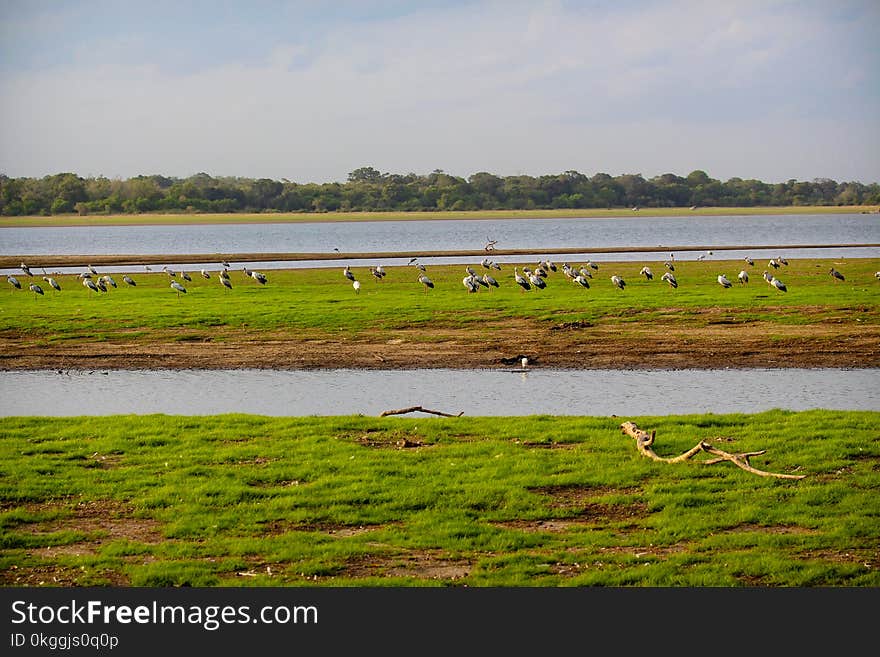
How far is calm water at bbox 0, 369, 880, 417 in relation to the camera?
16.4m

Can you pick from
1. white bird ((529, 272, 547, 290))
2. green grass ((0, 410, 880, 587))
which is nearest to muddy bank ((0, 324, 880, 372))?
green grass ((0, 410, 880, 587))

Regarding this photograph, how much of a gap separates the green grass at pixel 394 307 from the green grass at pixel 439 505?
12.7m

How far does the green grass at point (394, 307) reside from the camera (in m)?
25.7

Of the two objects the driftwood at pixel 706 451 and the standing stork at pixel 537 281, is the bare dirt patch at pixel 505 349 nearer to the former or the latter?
the standing stork at pixel 537 281

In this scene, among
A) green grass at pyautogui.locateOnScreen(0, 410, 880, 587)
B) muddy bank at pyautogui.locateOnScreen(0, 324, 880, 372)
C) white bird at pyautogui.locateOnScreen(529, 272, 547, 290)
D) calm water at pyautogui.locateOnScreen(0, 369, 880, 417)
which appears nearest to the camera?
green grass at pyautogui.locateOnScreen(0, 410, 880, 587)

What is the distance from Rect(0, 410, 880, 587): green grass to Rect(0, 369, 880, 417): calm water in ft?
10.5

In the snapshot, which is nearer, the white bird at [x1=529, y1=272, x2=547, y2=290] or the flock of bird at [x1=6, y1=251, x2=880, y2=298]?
the flock of bird at [x1=6, y1=251, x2=880, y2=298]

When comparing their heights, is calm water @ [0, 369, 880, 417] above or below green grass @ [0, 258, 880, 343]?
below

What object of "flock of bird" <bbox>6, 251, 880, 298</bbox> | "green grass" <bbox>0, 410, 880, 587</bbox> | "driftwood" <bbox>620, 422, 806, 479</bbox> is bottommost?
"green grass" <bbox>0, 410, 880, 587</bbox>

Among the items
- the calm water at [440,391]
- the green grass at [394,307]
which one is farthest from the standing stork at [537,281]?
the calm water at [440,391]

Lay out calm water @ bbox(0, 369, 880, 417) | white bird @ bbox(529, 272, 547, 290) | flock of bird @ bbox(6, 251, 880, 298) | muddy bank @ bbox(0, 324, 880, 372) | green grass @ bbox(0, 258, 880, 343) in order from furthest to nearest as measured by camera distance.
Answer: white bird @ bbox(529, 272, 547, 290) < flock of bird @ bbox(6, 251, 880, 298) < green grass @ bbox(0, 258, 880, 343) < muddy bank @ bbox(0, 324, 880, 372) < calm water @ bbox(0, 369, 880, 417)

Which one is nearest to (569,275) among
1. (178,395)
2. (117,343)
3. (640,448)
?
(117,343)

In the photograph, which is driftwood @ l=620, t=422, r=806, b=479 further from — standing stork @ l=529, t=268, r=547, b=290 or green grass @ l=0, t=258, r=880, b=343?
standing stork @ l=529, t=268, r=547, b=290

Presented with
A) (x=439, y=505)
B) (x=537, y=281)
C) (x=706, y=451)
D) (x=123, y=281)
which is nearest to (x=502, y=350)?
(x=706, y=451)
